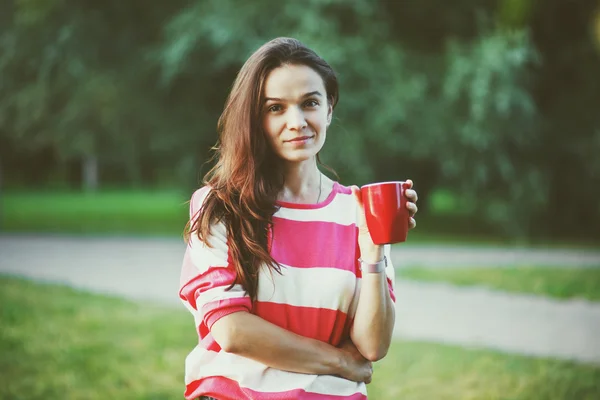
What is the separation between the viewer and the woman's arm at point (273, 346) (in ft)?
5.59

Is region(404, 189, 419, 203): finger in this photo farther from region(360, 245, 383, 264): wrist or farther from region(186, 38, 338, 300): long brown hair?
region(186, 38, 338, 300): long brown hair

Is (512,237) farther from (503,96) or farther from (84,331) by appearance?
(84,331)

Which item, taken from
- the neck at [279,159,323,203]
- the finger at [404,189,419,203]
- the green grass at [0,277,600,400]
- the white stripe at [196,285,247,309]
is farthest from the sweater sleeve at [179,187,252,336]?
the green grass at [0,277,600,400]

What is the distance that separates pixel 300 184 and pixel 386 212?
0.93ft

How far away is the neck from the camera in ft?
6.27

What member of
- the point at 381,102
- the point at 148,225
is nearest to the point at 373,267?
the point at 381,102

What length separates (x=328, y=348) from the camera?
5.90ft

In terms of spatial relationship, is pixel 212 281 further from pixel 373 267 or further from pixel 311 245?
pixel 373 267

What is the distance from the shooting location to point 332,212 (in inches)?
73.7

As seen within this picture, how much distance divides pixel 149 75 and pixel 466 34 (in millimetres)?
5843

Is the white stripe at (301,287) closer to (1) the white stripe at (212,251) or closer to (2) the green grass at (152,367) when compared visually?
(1) the white stripe at (212,251)

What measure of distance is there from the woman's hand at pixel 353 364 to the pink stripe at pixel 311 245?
20 cm

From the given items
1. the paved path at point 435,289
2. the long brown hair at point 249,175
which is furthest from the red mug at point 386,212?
the paved path at point 435,289

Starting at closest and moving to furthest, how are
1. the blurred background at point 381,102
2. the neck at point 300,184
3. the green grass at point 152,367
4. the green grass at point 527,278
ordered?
the neck at point 300,184
the green grass at point 152,367
the green grass at point 527,278
the blurred background at point 381,102
